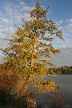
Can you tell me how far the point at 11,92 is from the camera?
22438mm

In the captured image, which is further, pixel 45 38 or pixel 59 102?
pixel 45 38

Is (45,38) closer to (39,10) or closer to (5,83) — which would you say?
(39,10)

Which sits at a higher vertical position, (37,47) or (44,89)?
(37,47)

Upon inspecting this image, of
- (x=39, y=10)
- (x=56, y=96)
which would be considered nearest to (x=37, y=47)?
(x=39, y=10)

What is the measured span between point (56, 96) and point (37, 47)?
6.40 m

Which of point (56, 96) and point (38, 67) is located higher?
point (38, 67)

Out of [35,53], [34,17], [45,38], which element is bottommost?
[35,53]

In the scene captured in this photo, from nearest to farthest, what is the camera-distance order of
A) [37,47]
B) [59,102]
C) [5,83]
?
[5,83], [59,102], [37,47]

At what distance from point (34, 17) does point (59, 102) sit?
10975 mm

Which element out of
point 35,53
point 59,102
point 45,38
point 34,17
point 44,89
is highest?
point 34,17

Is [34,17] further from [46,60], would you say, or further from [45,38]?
[46,60]

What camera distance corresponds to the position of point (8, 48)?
952 inches

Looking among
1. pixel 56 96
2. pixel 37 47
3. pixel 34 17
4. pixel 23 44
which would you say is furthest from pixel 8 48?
pixel 56 96

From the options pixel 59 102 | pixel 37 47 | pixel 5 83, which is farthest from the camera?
pixel 37 47
